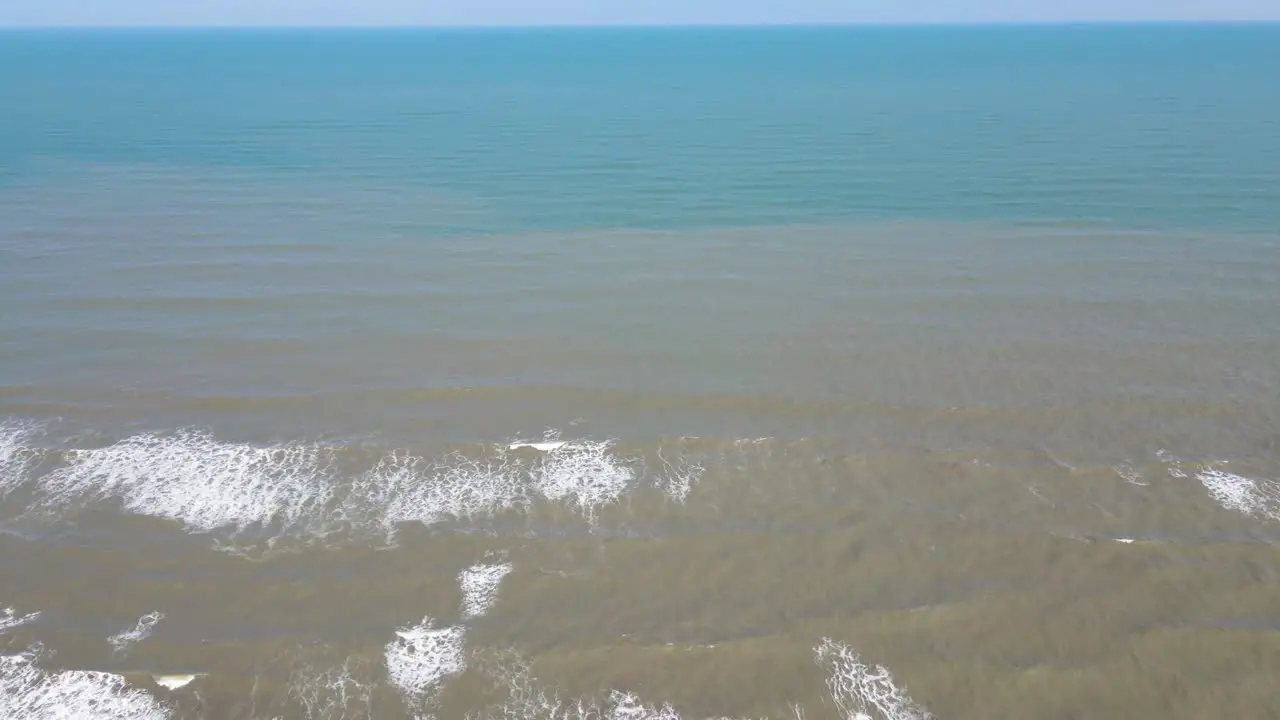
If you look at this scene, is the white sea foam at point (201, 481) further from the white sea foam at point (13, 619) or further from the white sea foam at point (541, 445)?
the white sea foam at point (541, 445)

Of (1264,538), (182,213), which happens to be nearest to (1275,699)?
(1264,538)

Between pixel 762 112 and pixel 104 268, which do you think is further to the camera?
pixel 762 112

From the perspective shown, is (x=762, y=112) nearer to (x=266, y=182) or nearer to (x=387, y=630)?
(x=266, y=182)

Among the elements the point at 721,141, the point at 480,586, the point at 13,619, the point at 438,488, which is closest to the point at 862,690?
the point at 480,586

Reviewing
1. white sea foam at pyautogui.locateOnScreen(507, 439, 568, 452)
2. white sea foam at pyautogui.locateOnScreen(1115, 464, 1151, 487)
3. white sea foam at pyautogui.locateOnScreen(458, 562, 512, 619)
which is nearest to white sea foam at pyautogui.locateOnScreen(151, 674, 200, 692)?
white sea foam at pyautogui.locateOnScreen(458, 562, 512, 619)

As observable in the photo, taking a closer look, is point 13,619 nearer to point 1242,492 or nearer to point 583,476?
point 583,476
